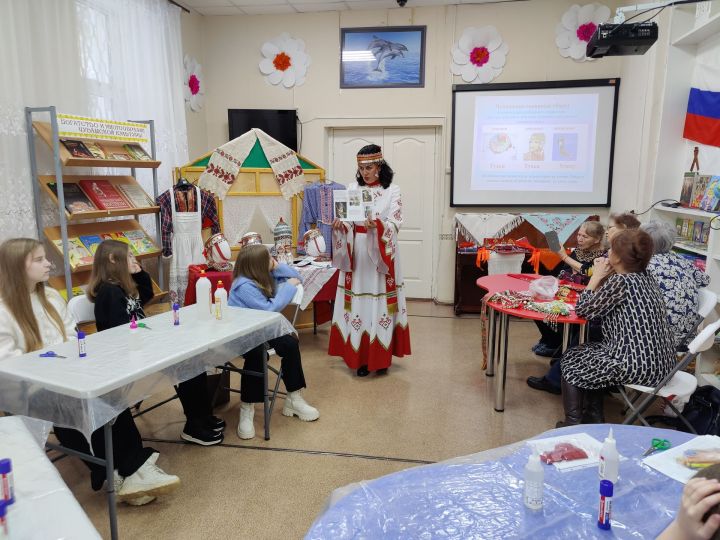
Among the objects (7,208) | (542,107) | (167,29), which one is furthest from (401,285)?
(167,29)

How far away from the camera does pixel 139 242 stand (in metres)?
4.23

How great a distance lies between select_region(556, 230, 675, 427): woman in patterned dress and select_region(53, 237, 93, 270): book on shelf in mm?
3212

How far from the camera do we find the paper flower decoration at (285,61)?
19.1 ft

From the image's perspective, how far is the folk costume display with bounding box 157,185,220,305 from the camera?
4.29 m

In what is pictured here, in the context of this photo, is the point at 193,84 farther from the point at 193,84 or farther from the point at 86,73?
the point at 86,73

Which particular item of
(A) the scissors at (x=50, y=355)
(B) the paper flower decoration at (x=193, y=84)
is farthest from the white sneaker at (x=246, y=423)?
(B) the paper flower decoration at (x=193, y=84)

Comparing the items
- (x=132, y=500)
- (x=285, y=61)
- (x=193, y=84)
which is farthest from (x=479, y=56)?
(x=132, y=500)

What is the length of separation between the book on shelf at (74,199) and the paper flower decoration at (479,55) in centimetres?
388

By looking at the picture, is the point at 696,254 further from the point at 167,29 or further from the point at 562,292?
the point at 167,29

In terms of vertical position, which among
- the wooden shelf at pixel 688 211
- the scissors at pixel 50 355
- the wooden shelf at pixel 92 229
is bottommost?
the scissors at pixel 50 355

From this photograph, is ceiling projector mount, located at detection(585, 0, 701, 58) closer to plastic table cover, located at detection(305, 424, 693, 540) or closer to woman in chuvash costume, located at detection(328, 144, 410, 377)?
woman in chuvash costume, located at detection(328, 144, 410, 377)

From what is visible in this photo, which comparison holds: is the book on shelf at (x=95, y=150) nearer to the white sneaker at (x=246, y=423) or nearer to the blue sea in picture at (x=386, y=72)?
the white sneaker at (x=246, y=423)

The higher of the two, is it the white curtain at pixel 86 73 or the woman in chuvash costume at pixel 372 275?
the white curtain at pixel 86 73

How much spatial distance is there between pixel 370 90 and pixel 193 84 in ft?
6.41
